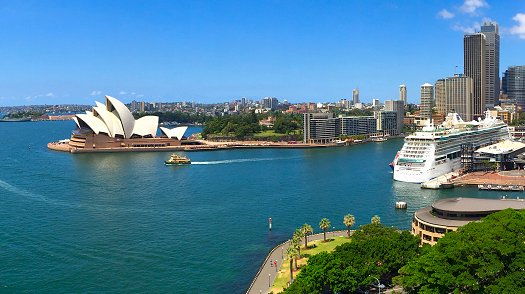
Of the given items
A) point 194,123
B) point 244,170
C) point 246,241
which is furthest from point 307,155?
point 194,123

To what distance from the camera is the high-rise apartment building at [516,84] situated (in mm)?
133375

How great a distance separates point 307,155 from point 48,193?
3267 centimetres

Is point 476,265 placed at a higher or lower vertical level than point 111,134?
lower

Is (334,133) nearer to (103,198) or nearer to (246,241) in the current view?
(103,198)

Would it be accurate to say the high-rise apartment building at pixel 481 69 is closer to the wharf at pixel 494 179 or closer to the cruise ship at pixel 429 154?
the cruise ship at pixel 429 154

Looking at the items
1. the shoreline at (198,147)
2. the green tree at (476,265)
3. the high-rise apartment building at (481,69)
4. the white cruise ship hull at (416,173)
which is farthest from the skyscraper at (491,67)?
the green tree at (476,265)

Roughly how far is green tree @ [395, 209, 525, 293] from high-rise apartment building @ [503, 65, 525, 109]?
415 feet

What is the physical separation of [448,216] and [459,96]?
3808 inches

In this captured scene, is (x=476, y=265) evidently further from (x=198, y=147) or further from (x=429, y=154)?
(x=198, y=147)

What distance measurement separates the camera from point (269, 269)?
2008cm

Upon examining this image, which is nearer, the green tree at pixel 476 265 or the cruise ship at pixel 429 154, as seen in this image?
the green tree at pixel 476 265

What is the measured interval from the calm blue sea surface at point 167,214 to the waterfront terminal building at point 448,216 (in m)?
5.06

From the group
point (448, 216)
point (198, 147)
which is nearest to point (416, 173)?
point (448, 216)

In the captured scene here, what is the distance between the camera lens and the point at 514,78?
136 m
